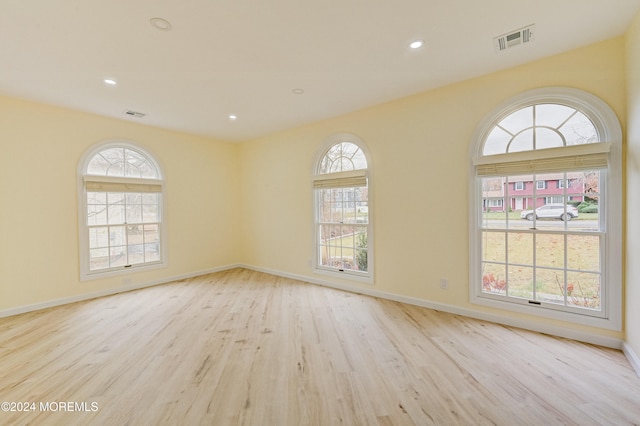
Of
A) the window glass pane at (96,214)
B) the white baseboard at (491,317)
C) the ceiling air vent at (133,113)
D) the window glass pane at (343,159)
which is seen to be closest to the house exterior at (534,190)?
the white baseboard at (491,317)

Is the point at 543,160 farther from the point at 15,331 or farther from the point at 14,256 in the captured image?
the point at 14,256

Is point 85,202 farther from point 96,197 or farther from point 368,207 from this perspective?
point 368,207

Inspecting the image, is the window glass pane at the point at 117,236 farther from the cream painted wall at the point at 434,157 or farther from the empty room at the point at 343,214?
the cream painted wall at the point at 434,157

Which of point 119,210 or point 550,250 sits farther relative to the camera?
point 119,210

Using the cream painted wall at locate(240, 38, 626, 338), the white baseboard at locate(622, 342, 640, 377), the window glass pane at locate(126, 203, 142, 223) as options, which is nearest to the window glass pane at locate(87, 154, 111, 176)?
the window glass pane at locate(126, 203, 142, 223)

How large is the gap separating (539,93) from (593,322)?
2.26m

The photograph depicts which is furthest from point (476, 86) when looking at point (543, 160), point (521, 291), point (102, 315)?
point (102, 315)

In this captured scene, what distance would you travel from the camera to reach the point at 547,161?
265 cm

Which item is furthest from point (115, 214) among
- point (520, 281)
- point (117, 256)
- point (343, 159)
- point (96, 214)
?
point (520, 281)

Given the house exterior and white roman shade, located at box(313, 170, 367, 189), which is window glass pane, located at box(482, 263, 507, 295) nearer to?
the house exterior

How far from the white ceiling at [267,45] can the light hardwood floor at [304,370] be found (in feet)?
9.04

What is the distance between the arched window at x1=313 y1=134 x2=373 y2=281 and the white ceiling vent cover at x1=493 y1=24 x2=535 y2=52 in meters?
1.94

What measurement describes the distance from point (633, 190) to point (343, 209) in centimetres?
311

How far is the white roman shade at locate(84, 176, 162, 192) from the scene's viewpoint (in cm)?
397
